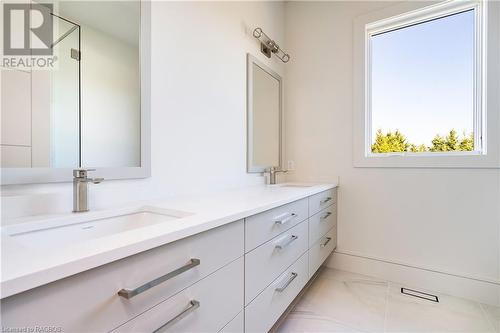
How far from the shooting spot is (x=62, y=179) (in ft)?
3.06

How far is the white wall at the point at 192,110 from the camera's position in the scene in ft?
3.62

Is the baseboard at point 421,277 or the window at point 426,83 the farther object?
the window at point 426,83

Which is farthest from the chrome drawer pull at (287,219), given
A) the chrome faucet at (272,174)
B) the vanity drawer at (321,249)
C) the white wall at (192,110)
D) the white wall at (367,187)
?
the white wall at (367,187)

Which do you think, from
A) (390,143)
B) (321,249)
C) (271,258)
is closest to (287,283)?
(271,258)

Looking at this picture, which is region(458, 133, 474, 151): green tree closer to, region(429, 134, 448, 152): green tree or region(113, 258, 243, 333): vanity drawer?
region(429, 134, 448, 152): green tree

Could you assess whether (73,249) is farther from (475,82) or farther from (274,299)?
(475,82)

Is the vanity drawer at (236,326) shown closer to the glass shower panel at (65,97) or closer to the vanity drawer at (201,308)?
the vanity drawer at (201,308)

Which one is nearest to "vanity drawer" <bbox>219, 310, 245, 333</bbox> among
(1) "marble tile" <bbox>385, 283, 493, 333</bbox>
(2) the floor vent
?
(1) "marble tile" <bbox>385, 283, 493, 333</bbox>

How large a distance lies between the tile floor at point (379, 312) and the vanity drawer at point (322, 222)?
45cm

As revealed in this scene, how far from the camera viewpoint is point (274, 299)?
4.02 ft

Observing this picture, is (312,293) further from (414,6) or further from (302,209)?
(414,6)

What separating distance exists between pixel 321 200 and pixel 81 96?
1.63m

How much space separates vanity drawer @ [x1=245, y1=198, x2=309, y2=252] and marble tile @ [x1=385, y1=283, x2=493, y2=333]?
893mm

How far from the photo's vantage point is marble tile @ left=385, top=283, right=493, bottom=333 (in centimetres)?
149
